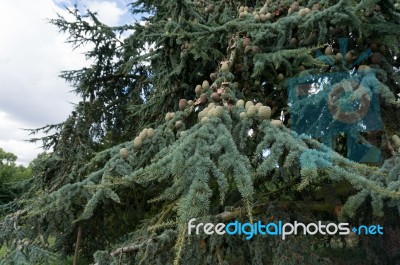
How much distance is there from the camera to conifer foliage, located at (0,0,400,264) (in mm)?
2031

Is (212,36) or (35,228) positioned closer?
(212,36)

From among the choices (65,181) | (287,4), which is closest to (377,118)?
(287,4)

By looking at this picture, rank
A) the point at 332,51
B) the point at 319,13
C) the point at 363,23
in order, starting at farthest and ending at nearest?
the point at 332,51 → the point at 363,23 → the point at 319,13

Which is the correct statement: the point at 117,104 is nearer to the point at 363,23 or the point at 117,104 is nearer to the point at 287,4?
the point at 287,4

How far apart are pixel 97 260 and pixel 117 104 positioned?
3.76m

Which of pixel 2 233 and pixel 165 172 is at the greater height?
pixel 165 172

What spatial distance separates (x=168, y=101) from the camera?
4.19 meters

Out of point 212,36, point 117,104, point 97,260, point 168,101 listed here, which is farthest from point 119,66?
point 97,260

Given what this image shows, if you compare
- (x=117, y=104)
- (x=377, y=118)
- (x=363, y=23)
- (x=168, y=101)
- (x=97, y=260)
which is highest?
(x=117, y=104)

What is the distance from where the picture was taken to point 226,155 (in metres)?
2.01

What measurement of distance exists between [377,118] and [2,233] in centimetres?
342

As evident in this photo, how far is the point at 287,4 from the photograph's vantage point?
3711 millimetres

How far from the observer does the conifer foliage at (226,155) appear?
80.0 inches

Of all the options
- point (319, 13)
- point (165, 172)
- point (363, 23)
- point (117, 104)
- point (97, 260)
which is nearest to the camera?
point (165, 172)
